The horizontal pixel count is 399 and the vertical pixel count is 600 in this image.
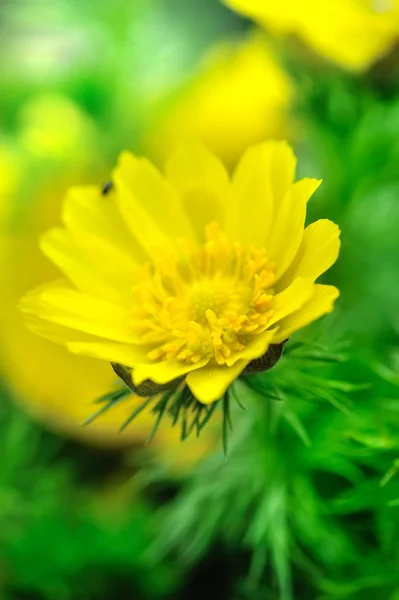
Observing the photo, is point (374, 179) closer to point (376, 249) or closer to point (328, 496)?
point (376, 249)

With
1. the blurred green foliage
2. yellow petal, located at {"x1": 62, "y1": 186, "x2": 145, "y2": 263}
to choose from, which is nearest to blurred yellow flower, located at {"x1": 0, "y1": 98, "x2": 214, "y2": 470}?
the blurred green foliage

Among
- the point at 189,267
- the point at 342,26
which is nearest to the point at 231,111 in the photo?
the point at 342,26

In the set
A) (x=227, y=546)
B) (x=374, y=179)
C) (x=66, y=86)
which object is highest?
(x=66, y=86)

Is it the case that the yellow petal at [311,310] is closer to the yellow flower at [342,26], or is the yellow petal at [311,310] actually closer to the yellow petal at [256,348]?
the yellow petal at [256,348]

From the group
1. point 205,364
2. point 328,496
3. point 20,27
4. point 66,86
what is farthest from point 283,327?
point 20,27

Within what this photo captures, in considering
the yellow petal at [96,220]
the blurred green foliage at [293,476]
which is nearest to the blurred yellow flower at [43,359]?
the blurred green foliage at [293,476]

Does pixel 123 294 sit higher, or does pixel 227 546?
pixel 123 294
